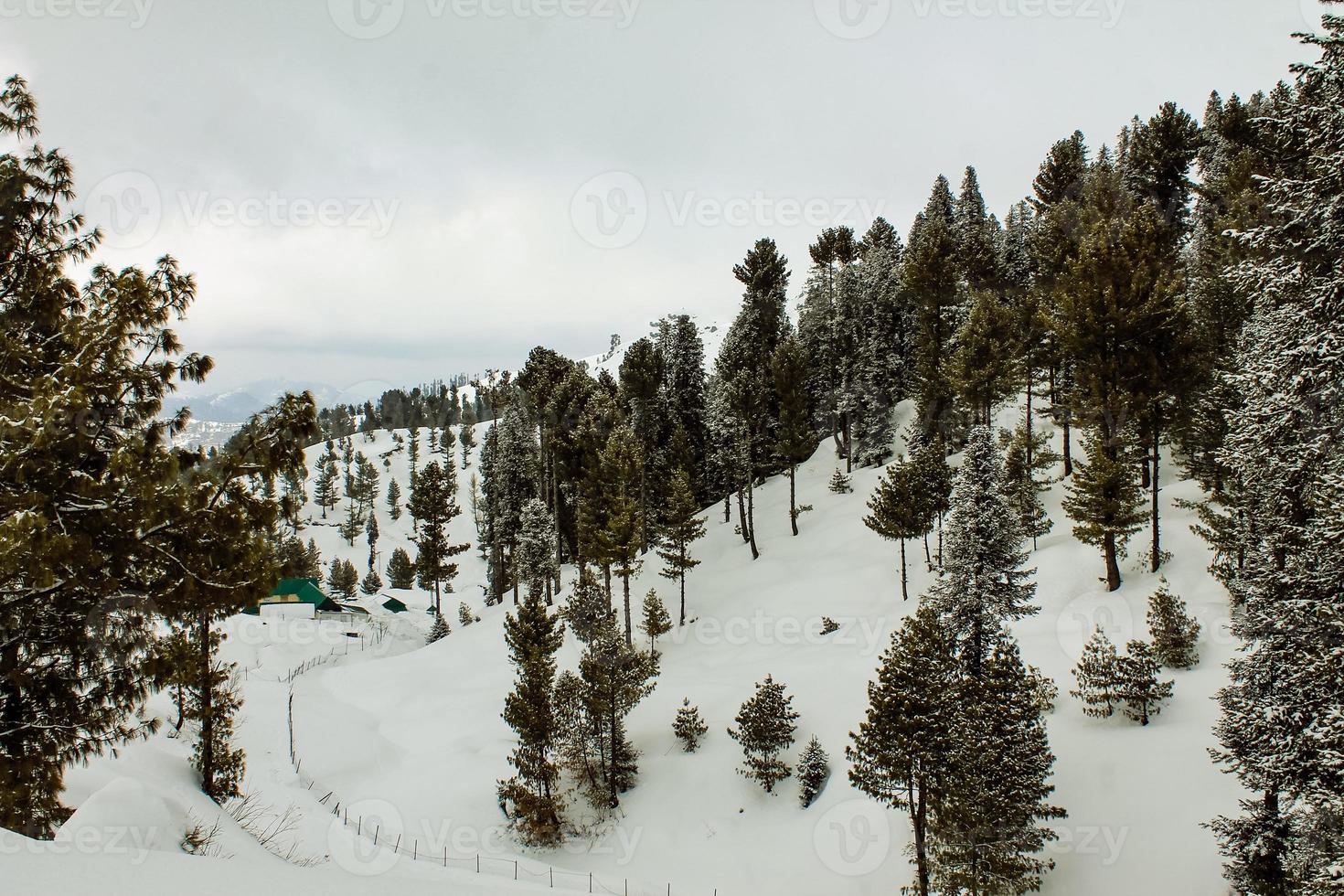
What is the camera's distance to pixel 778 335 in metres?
55.3

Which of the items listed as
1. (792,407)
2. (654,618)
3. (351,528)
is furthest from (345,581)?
(792,407)

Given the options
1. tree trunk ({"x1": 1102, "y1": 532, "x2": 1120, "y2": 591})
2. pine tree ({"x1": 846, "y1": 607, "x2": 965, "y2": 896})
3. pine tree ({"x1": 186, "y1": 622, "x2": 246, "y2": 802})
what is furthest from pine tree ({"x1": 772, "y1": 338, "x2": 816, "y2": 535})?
pine tree ({"x1": 186, "y1": 622, "x2": 246, "y2": 802})

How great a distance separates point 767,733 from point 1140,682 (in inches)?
483

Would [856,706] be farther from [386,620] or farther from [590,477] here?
[386,620]

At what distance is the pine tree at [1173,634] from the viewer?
70.0ft

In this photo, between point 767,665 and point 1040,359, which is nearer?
point 767,665

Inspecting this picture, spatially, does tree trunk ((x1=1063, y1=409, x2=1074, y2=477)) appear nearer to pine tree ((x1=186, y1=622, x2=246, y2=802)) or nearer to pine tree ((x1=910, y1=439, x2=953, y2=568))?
pine tree ((x1=910, y1=439, x2=953, y2=568))

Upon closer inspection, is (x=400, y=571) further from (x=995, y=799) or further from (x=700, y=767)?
(x=995, y=799)

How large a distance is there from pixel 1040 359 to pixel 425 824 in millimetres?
40578

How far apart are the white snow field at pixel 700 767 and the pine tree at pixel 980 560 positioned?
4.36 metres

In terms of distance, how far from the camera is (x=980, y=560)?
21.0 metres

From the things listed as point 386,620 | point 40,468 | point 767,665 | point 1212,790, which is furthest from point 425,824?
point 386,620

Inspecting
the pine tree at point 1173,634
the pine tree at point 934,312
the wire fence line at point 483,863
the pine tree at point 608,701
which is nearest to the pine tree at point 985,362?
the pine tree at point 934,312

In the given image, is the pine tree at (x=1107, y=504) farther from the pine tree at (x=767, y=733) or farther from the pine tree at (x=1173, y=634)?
the pine tree at (x=767, y=733)
